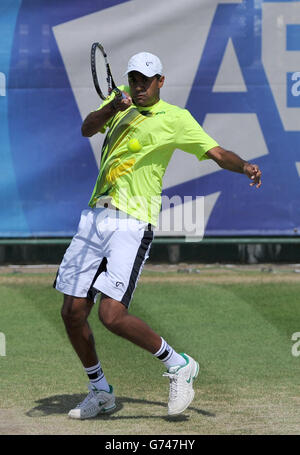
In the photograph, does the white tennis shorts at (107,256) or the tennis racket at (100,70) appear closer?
the white tennis shorts at (107,256)

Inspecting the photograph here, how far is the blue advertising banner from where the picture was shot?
10703 millimetres

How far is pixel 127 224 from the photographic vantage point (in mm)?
6121

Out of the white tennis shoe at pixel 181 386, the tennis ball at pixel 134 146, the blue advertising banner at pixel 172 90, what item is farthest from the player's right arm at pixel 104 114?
the blue advertising banner at pixel 172 90


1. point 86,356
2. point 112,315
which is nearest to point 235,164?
point 112,315

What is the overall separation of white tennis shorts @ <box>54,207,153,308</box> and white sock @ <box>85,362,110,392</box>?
1.48 ft

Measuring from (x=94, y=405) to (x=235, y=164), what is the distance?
67.0 inches

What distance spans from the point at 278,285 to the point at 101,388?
4.14 m

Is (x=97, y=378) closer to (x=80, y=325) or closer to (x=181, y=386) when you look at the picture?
(x=80, y=325)

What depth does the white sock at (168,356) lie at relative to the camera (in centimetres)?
617

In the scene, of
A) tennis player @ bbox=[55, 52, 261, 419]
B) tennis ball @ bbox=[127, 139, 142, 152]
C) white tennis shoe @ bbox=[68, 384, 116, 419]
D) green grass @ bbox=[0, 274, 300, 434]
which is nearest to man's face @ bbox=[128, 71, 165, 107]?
tennis player @ bbox=[55, 52, 261, 419]

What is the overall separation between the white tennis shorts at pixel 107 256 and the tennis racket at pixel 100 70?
93cm

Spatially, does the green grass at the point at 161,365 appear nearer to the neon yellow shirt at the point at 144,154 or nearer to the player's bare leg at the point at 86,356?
the player's bare leg at the point at 86,356

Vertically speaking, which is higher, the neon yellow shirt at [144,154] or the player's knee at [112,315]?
the neon yellow shirt at [144,154]
